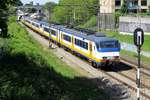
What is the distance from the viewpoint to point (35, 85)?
21297 millimetres

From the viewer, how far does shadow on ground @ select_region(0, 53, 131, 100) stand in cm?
1856

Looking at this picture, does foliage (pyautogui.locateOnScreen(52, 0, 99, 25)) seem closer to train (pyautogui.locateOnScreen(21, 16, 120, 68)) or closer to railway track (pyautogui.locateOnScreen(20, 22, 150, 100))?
train (pyautogui.locateOnScreen(21, 16, 120, 68))

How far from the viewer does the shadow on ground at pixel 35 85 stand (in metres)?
18.6

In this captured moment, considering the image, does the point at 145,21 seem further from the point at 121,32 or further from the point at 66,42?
the point at 66,42

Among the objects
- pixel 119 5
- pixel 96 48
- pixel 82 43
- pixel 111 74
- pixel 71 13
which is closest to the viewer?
pixel 111 74

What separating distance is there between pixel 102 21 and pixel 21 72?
7569cm

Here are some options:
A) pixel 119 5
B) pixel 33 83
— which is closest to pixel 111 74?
pixel 33 83

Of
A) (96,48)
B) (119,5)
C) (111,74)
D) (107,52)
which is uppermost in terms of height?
(119,5)

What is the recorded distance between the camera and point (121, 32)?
8125 cm

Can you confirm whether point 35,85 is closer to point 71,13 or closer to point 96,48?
point 96,48

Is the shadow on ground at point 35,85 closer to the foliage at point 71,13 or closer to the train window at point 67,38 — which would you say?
the train window at point 67,38

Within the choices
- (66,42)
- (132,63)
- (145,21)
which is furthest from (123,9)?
(132,63)

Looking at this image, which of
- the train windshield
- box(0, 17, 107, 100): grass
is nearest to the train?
the train windshield

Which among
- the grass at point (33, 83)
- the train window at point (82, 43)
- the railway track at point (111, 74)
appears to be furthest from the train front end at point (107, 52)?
the train window at point (82, 43)
